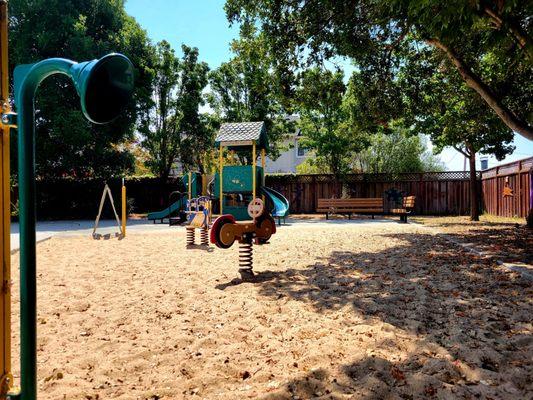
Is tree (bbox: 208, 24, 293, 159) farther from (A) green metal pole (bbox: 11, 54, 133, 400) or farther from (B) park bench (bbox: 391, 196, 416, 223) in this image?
(A) green metal pole (bbox: 11, 54, 133, 400)

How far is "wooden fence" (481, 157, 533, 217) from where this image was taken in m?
15.7

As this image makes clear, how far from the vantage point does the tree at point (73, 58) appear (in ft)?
68.8

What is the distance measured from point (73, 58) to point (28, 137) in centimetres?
2336

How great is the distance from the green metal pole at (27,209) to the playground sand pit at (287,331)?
1016 millimetres

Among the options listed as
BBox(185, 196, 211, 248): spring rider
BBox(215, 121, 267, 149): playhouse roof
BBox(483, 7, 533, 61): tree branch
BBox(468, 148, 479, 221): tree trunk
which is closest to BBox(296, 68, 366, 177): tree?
BBox(468, 148, 479, 221): tree trunk

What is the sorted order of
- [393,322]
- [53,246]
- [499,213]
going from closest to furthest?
[393,322]
[53,246]
[499,213]

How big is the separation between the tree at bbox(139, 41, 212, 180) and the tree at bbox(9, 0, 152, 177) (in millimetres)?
1630

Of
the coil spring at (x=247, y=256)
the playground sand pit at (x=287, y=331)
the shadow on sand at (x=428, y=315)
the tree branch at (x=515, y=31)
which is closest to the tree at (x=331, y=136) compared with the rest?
the tree branch at (x=515, y=31)

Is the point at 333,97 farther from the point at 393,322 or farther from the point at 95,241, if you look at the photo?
the point at 393,322

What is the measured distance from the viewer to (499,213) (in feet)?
60.8

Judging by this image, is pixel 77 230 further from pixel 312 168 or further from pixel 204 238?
pixel 312 168

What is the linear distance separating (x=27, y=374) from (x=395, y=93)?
1266 cm

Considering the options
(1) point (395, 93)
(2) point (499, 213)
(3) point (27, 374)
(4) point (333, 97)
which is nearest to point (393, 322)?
(3) point (27, 374)

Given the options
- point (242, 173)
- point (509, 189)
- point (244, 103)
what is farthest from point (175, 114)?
point (509, 189)
